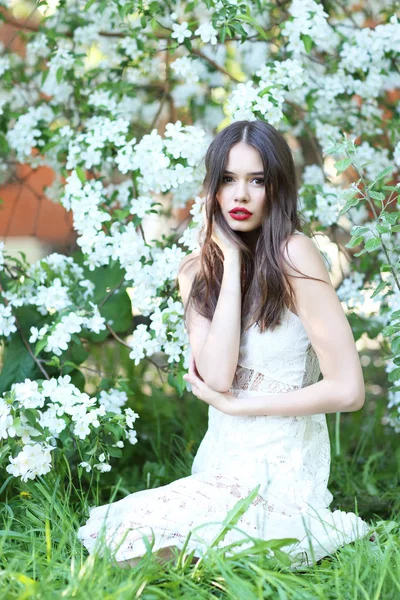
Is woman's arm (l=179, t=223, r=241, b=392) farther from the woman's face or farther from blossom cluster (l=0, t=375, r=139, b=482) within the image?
blossom cluster (l=0, t=375, r=139, b=482)

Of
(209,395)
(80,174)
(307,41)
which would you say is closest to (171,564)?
(209,395)

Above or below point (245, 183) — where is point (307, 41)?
above

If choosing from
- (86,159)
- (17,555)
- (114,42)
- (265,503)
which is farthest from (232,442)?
(114,42)

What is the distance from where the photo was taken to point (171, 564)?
199 centimetres

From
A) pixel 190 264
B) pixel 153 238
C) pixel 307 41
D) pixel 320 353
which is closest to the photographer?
pixel 320 353

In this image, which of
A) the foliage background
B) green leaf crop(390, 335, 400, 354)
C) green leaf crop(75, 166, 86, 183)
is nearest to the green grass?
the foliage background

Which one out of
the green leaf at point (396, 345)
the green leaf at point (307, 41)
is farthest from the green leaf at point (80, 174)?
the green leaf at point (396, 345)

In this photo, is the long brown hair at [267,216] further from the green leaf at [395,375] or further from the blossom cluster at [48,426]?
the blossom cluster at [48,426]

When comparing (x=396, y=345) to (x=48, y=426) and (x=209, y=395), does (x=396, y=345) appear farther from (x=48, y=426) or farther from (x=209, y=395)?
(x=48, y=426)

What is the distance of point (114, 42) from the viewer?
3201 millimetres

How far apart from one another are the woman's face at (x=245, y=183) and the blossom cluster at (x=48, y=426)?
0.63m

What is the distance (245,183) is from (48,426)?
2.71 feet

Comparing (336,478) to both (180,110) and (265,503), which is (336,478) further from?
(180,110)

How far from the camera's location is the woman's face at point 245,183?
2.13m
